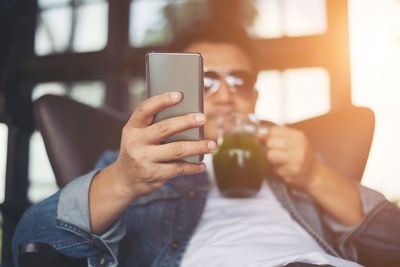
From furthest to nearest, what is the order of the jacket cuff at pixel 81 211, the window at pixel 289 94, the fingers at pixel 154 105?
1. the window at pixel 289 94
2. the jacket cuff at pixel 81 211
3. the fingers at pixel 154 105

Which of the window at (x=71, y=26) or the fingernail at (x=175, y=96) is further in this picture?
the window at (x=71, y=26)

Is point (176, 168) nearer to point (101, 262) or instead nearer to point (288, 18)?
point (101, 262)

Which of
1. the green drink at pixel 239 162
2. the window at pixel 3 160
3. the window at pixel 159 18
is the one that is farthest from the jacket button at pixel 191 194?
the window at pixel 159 18

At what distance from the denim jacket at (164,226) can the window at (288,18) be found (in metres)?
1.28

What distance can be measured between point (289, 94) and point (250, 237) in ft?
4.44

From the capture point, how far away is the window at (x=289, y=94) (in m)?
1.87

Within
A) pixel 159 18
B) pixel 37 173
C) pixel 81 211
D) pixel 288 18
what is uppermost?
pixel 159 18

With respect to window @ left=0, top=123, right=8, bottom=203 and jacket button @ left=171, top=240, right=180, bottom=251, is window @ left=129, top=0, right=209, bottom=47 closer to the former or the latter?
window @ left=0, top=123, right=8, bottom=203

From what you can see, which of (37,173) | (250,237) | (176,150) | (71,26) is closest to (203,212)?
(250,237)

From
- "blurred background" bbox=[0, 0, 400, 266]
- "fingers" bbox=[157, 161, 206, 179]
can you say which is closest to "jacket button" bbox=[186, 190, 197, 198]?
"fingers" bbox=[157, 161, 206, 179]

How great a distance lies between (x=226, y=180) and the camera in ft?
2.62

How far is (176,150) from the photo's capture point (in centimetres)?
51

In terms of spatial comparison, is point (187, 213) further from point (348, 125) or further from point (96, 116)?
point (348, 125)

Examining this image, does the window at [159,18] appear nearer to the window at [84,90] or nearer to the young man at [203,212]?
the window at [84,90]
